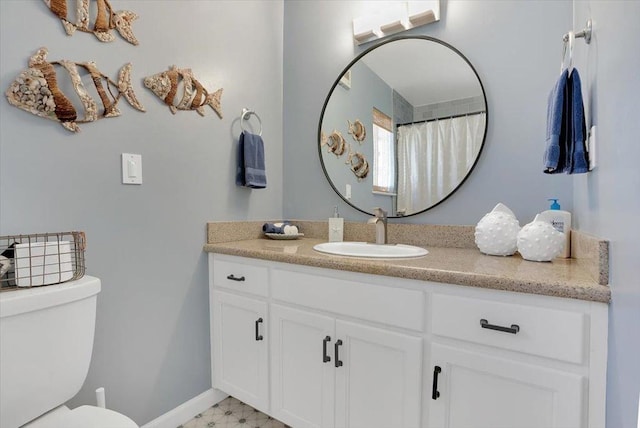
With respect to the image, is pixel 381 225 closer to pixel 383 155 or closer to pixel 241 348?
pixel 383 155

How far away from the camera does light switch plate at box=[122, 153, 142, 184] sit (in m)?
1.34

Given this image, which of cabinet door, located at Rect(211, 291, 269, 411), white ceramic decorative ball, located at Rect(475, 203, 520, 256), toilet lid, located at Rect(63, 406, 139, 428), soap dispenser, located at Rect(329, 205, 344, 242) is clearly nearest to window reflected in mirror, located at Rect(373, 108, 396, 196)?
soap dispenser, located at Rect(329, 205, 344, 242)

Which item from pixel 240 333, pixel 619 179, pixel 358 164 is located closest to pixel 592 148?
pixel 619 179

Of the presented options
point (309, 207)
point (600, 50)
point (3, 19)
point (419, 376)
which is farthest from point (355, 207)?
point (3, 19)

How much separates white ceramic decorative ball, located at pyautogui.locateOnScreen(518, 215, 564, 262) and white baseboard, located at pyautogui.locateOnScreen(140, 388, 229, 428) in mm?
1631

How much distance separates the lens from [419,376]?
1.05m

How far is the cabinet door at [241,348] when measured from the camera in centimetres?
147

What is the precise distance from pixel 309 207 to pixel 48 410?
1448mm

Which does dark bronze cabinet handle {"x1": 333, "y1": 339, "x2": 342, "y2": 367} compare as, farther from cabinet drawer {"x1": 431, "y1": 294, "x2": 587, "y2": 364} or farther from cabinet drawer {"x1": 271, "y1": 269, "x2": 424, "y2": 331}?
cabinet drawer {"x1": 431, "y1": 294, "x2": 587, "y2": 364}

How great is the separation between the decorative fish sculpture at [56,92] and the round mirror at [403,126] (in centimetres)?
109

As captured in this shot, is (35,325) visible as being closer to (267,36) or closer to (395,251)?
(395,251)

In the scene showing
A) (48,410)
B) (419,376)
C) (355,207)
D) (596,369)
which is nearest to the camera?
(596,369)

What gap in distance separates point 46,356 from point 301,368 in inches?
33.4

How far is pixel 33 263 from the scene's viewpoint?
95cm
